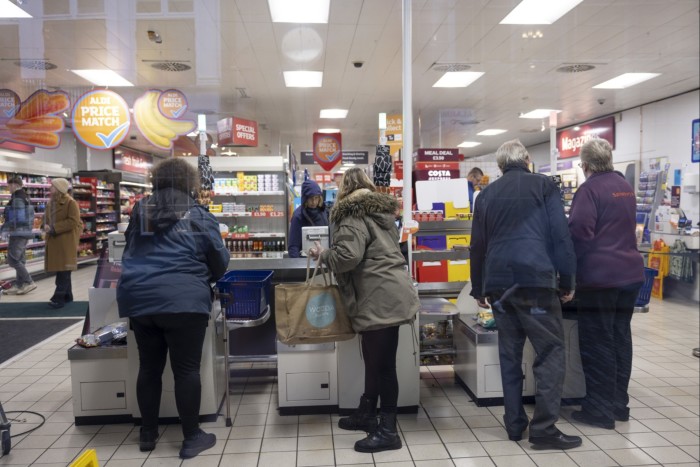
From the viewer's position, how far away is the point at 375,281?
8.32 ft

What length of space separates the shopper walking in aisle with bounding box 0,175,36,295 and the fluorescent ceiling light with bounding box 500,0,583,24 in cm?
429

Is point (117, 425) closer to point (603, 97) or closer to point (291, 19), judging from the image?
point (603, 97)

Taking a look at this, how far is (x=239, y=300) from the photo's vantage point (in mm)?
3039

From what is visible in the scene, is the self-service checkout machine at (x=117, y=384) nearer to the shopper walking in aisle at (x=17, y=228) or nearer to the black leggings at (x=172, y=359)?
the black leggings at (x=172, y=359)

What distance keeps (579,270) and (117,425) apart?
9.54 feet

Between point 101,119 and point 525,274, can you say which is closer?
point 525,274

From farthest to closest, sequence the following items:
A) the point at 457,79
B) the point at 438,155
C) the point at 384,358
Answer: the point at 438,155 → the point at 457,79 → the point at 384,358

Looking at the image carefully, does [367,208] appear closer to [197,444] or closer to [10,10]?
[197,444]

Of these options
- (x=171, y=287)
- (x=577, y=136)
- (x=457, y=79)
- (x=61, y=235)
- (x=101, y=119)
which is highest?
(x=457, y=79)

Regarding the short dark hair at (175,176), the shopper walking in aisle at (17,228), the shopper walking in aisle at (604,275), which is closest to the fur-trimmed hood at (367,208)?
the short dark hair at (175,176)

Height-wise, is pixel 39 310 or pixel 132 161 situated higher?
pixel 132 161

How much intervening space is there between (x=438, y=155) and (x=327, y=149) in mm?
3468

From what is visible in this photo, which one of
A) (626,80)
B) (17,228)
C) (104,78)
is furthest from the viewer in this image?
(104,78)

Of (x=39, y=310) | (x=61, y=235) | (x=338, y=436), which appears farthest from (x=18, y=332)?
(x=338, y=436)
